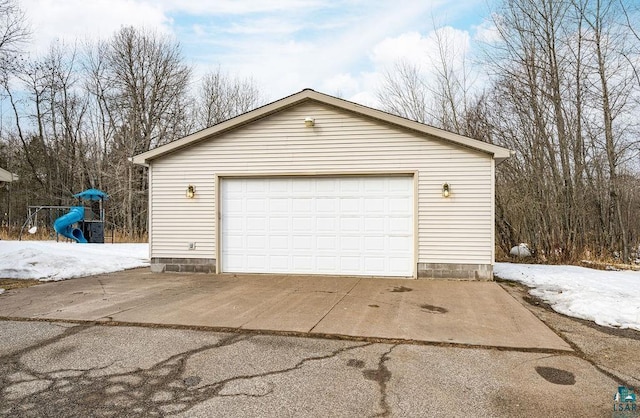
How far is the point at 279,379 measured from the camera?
325cm

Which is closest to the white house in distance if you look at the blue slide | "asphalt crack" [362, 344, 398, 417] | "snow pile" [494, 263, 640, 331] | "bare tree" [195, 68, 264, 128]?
"snow pile" [494, 263, 640, 331]

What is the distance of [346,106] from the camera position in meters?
8.36

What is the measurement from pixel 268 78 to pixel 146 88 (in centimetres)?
698

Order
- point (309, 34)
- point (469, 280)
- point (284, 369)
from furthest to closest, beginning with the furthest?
point (309, 34)
point (469, 280)
point (284, 369)

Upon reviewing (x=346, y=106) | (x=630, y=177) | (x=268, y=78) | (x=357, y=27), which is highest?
(x=268, y=78)

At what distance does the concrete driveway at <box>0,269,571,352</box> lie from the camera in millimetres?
4496

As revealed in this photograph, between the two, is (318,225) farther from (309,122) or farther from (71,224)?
(71,224)

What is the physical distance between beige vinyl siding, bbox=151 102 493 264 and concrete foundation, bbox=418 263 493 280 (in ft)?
0.37

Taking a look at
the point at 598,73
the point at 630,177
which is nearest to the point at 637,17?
the point at 598,73

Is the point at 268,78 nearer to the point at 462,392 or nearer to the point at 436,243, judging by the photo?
the point at 436,243

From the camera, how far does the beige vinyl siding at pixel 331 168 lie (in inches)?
313

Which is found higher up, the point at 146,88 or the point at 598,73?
the point at 146,88

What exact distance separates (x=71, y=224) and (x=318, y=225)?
1210 centimetres

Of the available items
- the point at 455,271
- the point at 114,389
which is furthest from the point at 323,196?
the point at 114,389
